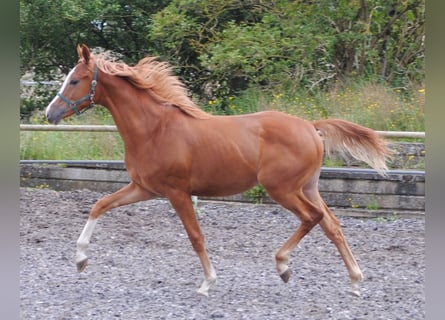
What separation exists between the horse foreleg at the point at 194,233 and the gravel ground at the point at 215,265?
0.11m

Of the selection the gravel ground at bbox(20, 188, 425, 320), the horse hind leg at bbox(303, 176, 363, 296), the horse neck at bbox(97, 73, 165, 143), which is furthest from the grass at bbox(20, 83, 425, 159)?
the horse hind leg at bbox(303, 176, 363, 296)

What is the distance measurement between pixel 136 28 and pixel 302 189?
27.9 feet

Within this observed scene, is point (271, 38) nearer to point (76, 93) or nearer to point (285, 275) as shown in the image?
point (76, 93)

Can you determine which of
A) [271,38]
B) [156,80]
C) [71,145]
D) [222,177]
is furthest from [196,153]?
[271,38]

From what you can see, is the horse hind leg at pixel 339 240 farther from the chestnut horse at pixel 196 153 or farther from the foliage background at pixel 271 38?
the foliage background at pixel 271 38

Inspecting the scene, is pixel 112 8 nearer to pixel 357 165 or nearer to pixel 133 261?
pixel 357 165

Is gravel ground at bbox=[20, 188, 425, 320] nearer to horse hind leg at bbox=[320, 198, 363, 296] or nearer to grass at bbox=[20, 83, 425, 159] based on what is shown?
horse hind leg at bbox=[320, 198, 363, 296]

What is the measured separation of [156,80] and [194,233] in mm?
1306

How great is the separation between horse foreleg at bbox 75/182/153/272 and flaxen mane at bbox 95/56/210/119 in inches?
29.4

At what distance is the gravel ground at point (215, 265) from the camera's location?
16.1ft

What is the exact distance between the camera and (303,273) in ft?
20.1

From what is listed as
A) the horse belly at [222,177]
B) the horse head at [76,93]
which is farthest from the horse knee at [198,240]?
the horse head at [76,93]

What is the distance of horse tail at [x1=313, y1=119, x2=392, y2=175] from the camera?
5.69m
